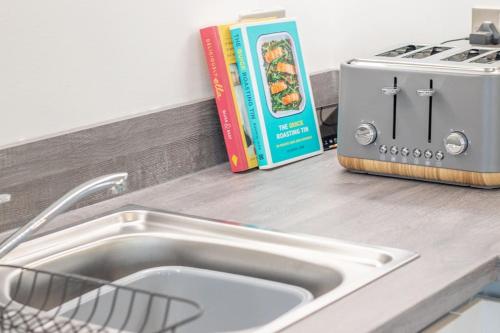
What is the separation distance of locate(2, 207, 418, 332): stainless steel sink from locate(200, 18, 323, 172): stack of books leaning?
31 centimetres

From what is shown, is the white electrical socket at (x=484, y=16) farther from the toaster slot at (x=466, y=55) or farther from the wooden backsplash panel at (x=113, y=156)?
the wooden backsplash panel at (x=113, y=156)

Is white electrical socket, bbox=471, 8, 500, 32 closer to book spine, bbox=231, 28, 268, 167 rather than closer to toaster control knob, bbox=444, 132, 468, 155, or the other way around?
toaster control knob, bbox=444, 132, 468, 155

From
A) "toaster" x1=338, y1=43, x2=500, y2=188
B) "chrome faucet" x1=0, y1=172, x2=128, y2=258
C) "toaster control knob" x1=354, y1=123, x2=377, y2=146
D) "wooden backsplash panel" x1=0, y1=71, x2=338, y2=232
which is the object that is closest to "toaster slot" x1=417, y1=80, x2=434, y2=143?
"toaster" x1=338, y1=43, x2=500, y2=188

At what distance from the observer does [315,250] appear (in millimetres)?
1447

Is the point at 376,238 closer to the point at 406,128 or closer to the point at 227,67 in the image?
the point at 406,128

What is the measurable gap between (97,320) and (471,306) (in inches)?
21.0

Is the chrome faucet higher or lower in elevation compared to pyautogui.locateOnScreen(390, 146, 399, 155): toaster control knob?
higher

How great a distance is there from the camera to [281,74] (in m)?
1.94

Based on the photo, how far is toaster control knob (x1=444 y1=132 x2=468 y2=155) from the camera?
1.68 meters

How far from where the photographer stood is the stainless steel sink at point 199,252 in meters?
1.39

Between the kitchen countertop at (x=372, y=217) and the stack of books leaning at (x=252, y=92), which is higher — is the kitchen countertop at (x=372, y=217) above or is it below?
below

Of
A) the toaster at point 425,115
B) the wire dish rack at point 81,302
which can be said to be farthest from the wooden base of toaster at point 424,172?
the wire dish rack at point 81,302

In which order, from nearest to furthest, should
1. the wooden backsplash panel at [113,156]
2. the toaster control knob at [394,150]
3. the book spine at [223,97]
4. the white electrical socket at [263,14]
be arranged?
the wooden backsplash panel at [113,156] → the toaster control knob at [394,150] → the book spine at [223,97] → the white electrical socket at [263,14]

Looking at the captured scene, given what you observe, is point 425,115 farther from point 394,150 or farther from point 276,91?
point 276,91
